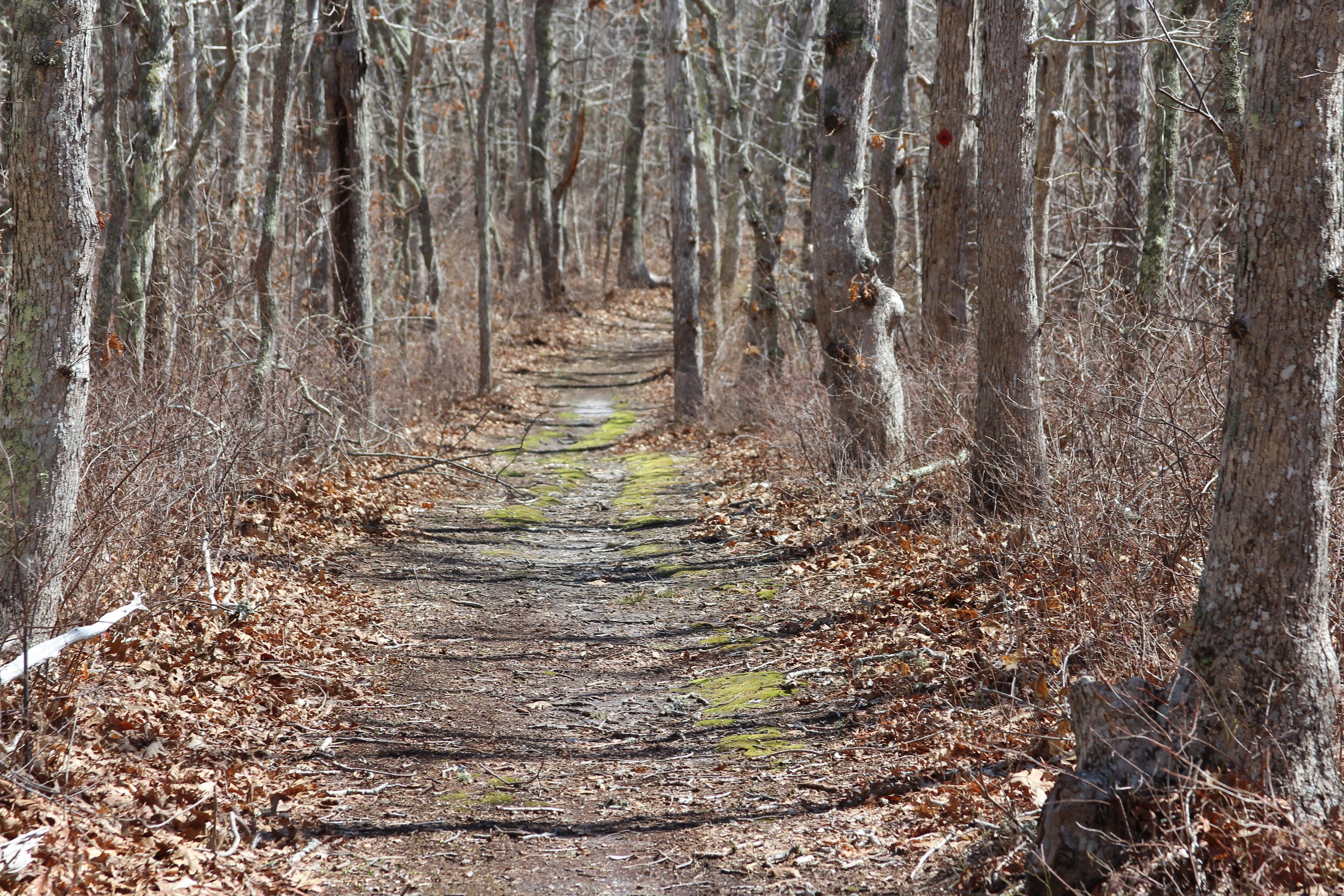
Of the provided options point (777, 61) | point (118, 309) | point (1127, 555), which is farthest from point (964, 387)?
point (777, 61)

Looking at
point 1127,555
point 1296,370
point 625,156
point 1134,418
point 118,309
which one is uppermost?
point 625,156

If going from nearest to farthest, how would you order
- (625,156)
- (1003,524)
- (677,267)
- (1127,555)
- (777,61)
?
1. (1127,555)
2. (1003,524)
3. (677,267)
4. (777,61)
5. (625,156)

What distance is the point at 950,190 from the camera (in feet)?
34.7

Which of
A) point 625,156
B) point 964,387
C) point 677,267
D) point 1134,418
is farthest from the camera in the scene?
point 625,156

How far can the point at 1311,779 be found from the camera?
3342mm

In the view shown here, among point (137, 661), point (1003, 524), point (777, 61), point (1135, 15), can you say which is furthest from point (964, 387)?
point (777, 61)

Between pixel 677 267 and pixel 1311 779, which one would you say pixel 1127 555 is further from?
pixel 677 267

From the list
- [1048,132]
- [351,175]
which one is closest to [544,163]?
[351,175]

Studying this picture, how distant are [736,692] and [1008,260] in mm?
3641

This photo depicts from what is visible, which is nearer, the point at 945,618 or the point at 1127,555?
the point at 1127,555

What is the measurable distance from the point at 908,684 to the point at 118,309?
769 centimetres

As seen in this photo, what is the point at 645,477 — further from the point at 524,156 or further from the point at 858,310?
the point at 524,156

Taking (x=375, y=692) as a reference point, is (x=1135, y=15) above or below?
above

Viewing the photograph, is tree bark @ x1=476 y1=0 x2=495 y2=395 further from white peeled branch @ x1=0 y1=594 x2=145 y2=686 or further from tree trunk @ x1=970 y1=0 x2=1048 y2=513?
white peeled branch @ x1=0 y1=594 x2=145 y2=686
